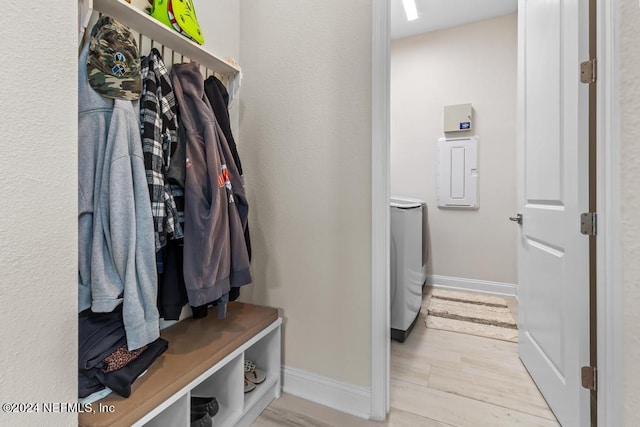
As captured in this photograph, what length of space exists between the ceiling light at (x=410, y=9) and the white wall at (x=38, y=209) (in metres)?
2.76

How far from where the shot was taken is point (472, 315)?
2428 millimetres

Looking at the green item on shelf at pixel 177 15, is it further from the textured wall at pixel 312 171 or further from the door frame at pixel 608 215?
the door frame at pixel 608 215

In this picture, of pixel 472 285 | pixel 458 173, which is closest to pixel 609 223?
pixel 458 173

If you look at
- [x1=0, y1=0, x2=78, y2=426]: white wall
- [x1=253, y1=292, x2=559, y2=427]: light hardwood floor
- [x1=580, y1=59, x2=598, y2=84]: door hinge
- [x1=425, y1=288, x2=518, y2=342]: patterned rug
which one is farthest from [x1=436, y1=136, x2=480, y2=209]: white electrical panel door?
[x1=0, y1=0, x2=78, y2=426]: white wall

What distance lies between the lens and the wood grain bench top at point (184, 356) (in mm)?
780

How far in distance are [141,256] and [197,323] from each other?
0.60 m

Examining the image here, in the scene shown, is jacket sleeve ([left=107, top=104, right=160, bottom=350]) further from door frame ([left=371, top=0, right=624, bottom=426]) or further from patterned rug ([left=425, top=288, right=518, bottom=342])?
patterned rug ([left=425, top=288, right=518, bottom=342])

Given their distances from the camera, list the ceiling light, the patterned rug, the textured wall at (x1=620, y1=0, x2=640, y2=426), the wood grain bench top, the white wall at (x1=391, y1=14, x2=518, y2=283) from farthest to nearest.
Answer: the white wall at (x1=391, y1=14, x2=518, y2=283) < the ceiling light < the patterned rug < the wood grain bench top < the textured wall at (x1=620, y1=0, x2=640, y2=426)

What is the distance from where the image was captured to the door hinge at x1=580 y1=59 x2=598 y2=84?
1.02 metres

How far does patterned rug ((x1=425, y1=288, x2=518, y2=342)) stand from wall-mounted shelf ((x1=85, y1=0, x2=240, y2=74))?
7.58ft

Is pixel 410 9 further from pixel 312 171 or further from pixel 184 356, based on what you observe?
pixel 184 356

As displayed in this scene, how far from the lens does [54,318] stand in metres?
0.69

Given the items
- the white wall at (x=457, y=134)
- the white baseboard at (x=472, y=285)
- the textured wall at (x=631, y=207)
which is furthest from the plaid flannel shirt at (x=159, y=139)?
the white baseboard at (x=472, y=285)

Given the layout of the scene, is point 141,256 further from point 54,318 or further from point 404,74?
point 404,74
